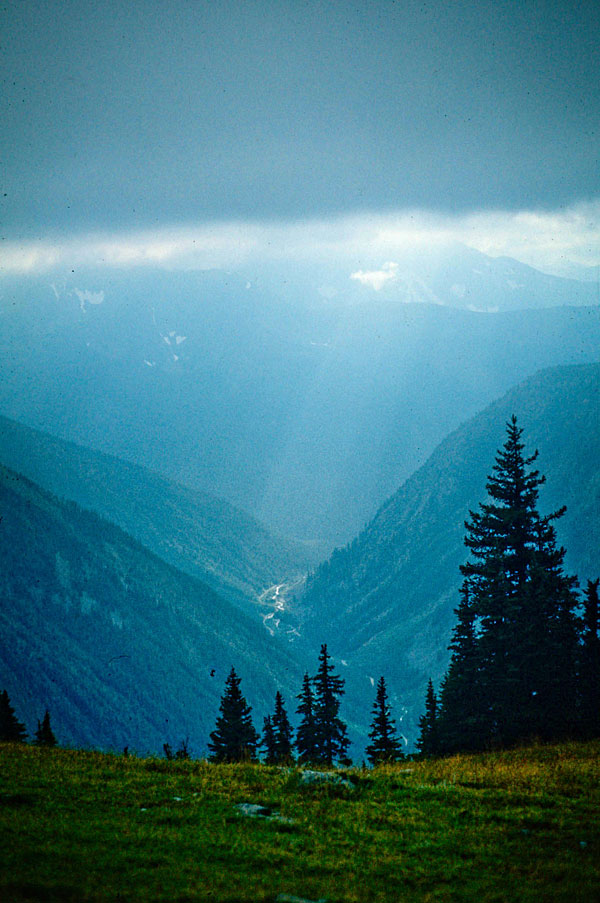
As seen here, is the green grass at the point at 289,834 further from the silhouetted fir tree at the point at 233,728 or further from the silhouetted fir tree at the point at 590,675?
the silhouetted fir tree at the point at 233,728

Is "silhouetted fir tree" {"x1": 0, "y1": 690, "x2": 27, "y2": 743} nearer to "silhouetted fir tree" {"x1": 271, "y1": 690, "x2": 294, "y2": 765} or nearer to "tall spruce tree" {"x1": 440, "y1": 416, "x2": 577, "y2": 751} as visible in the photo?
"silhouetted fir tree" {"x1": 271, "y1": 690, "x2": 294, "y2": 765}

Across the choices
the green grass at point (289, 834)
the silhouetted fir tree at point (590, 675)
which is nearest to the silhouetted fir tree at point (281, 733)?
the silhouetted fir tree at point (590, 675)

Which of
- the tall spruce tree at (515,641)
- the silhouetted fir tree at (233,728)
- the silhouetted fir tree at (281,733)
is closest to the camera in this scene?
the tall spruce tree at (515,641)

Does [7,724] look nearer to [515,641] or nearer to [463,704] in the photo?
[463,704]

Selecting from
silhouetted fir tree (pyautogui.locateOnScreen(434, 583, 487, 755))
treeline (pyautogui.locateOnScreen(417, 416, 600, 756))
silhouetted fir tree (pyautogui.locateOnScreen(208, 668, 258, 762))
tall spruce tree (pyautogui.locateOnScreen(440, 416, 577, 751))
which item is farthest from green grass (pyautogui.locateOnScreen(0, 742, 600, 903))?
silhouetted fir tree (pyautogui.locateOnScreen(208, 668, 258, 762))

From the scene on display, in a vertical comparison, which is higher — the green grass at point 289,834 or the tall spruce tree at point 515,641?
the tall spruce tree at point 515,641

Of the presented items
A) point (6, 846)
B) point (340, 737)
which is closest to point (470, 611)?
point (340, 737)

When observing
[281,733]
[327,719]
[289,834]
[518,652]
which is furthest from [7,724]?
[289,834]

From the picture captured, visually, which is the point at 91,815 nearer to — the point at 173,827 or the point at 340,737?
the point at 173,827
